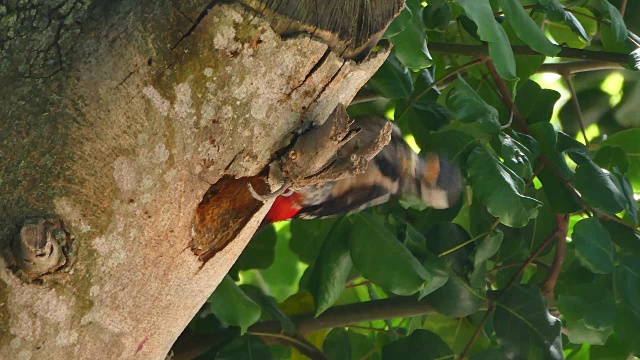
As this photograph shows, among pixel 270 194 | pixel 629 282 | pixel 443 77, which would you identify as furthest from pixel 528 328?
pixel 270 194

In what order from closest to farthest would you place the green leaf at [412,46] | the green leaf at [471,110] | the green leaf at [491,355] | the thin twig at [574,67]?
the green leaf at [412,46] < the green leaf at [471,110] < the green leaf at [491,355] < the thin twig at [574,67]

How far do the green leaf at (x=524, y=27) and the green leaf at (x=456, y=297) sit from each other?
38cm

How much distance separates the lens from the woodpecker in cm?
92

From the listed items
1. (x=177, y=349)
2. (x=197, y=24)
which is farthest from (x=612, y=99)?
(x=197, y=24)

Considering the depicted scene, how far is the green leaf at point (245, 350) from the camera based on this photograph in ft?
4.15

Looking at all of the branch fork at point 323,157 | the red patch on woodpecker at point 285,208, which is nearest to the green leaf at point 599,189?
the red patch on woodpecker at point 285,208

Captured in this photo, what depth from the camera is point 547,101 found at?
4.64 feet

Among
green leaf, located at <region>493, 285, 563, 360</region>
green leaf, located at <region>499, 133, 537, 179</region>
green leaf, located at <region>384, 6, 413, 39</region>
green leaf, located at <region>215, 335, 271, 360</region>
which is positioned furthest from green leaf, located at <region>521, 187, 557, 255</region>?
green leaf, located at <region>384, 6, 413, 39</region>

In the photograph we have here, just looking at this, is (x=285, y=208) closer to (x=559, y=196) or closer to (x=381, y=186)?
(x=381, y=186)

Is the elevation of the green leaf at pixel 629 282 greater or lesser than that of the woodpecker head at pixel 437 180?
lesser

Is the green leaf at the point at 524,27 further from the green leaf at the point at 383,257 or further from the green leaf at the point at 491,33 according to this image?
the green leaf at the point at 383,257

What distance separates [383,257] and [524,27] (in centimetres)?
37

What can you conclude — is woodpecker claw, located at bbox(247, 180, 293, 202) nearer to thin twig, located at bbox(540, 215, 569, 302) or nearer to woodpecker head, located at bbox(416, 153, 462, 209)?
woodpecker head, located at bbox(416, 153, 462, 209)

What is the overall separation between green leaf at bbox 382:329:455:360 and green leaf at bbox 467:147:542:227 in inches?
13.6
